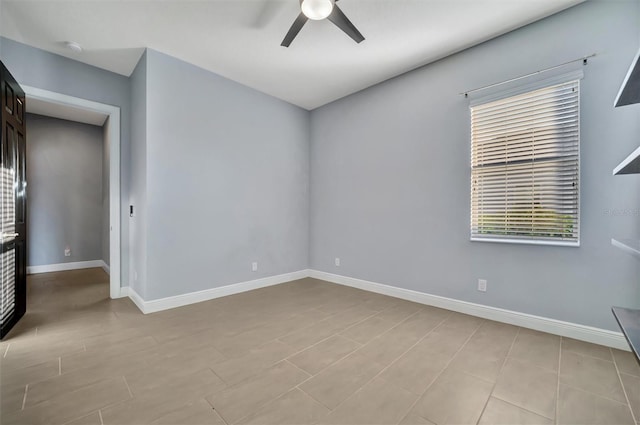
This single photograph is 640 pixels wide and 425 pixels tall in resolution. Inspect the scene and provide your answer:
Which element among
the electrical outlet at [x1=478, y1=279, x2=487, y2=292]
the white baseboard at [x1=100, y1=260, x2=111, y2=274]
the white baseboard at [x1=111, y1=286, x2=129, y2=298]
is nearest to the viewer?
Answer: the electrical outlet at [x1=478, y1=279, x2=487, y2=292]

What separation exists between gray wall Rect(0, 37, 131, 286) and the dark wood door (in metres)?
0.36

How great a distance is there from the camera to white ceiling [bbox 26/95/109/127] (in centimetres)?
424

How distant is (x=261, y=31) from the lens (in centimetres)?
272

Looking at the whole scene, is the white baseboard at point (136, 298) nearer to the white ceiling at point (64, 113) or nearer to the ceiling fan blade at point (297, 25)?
the white ceiling at point (64, 113)

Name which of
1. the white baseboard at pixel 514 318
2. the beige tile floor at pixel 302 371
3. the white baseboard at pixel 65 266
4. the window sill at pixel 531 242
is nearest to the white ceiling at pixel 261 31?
the window sill at pixel 531 242

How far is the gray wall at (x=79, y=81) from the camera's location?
2908mm

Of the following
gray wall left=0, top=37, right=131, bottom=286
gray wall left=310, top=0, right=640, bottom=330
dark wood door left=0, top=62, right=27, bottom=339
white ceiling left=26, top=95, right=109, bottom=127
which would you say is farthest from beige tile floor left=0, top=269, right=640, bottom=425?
white ceiling left=26, top=95, right=109, bottom=127

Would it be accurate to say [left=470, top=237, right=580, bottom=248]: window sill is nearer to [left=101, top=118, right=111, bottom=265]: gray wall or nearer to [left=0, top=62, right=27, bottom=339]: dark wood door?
[left=0, top=62, right=27, bottom=339]: dark wood door

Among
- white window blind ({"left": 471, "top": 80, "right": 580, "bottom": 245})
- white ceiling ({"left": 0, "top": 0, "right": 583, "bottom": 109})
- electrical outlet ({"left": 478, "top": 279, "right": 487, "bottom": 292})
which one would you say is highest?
white ceiling ({"left": 0, "top": 0, "right": 583, "bottom": 109})

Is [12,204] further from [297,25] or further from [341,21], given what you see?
[341,21]

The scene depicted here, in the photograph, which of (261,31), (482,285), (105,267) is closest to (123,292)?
(105,267)

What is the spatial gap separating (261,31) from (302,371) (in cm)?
307

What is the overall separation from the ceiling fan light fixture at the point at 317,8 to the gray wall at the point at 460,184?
1.75 m

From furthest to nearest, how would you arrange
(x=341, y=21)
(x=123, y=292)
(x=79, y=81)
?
(x=123, y=292) → (x=79, y=81) → (x=341, y=21)
